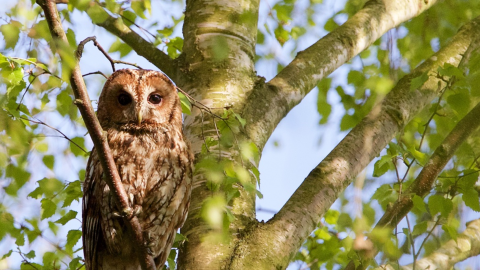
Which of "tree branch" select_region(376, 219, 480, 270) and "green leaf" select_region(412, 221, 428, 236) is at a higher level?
"tree branch" select_region(376, 219, 480, 270)

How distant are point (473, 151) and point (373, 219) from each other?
2.16 ft

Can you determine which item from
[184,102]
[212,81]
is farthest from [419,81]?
[184,102]

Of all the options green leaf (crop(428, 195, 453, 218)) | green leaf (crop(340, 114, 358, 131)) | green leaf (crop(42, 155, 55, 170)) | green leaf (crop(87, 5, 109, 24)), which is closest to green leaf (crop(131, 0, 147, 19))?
green leaf (crop(42, 155, 55, 170))

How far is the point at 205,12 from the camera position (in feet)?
9.95

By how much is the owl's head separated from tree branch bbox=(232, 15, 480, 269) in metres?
0.82

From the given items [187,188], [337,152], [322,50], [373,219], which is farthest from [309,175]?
[322,50]

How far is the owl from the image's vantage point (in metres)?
2.58

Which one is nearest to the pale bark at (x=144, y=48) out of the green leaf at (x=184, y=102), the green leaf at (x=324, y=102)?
the green leaf at (x=184, y=102)

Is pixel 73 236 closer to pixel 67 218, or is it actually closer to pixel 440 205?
pixel 67 218

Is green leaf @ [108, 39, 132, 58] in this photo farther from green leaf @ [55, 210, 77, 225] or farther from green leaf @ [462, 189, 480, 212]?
green leaf @ [462, 189, 480, 212]

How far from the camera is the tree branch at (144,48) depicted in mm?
3014

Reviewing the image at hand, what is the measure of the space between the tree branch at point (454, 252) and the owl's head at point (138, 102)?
1.67 metres

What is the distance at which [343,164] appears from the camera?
102 inches

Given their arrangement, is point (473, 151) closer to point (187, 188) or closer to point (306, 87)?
point (306, 87)
